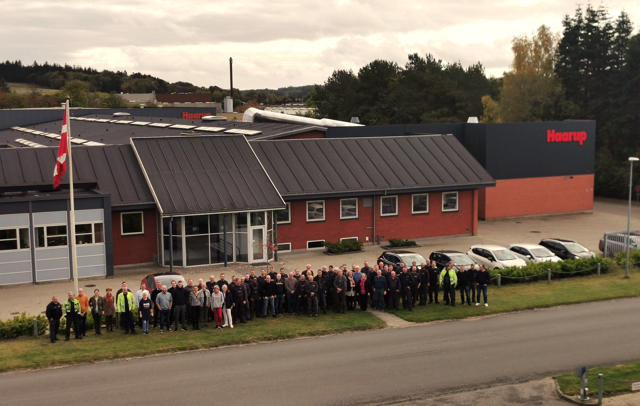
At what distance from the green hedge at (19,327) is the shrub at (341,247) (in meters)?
17.5

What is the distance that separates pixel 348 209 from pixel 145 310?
18771mm

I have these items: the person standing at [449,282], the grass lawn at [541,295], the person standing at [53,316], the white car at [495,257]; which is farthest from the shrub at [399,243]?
the person standing at [53,316]

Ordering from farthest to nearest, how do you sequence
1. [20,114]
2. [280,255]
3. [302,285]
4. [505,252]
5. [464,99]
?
[464,99] < [20,114] < [280,255] < [505,252] < [302,285]

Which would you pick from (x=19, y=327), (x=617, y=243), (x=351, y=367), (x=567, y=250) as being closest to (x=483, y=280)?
(x=351, y=367)

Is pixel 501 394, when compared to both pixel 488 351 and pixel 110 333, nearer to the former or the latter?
pixel 488 351

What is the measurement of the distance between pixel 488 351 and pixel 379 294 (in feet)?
18.2

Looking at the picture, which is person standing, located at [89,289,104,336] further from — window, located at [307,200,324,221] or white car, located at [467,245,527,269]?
window, located at [307,200,324,221]

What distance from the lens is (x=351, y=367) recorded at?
19.6m

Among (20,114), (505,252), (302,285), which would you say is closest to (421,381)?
(302,285)

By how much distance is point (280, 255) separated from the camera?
123 ft

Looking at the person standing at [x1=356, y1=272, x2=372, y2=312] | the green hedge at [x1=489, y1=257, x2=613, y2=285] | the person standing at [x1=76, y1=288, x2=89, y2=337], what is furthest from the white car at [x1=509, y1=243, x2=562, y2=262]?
the person standing at [x1=76, y1=288, x2=89, y2=337]

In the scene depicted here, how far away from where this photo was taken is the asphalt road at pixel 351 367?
17.5 meters

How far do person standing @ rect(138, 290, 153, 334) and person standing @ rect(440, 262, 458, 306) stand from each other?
10570 millimetres

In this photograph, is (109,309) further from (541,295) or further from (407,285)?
(541,295)
